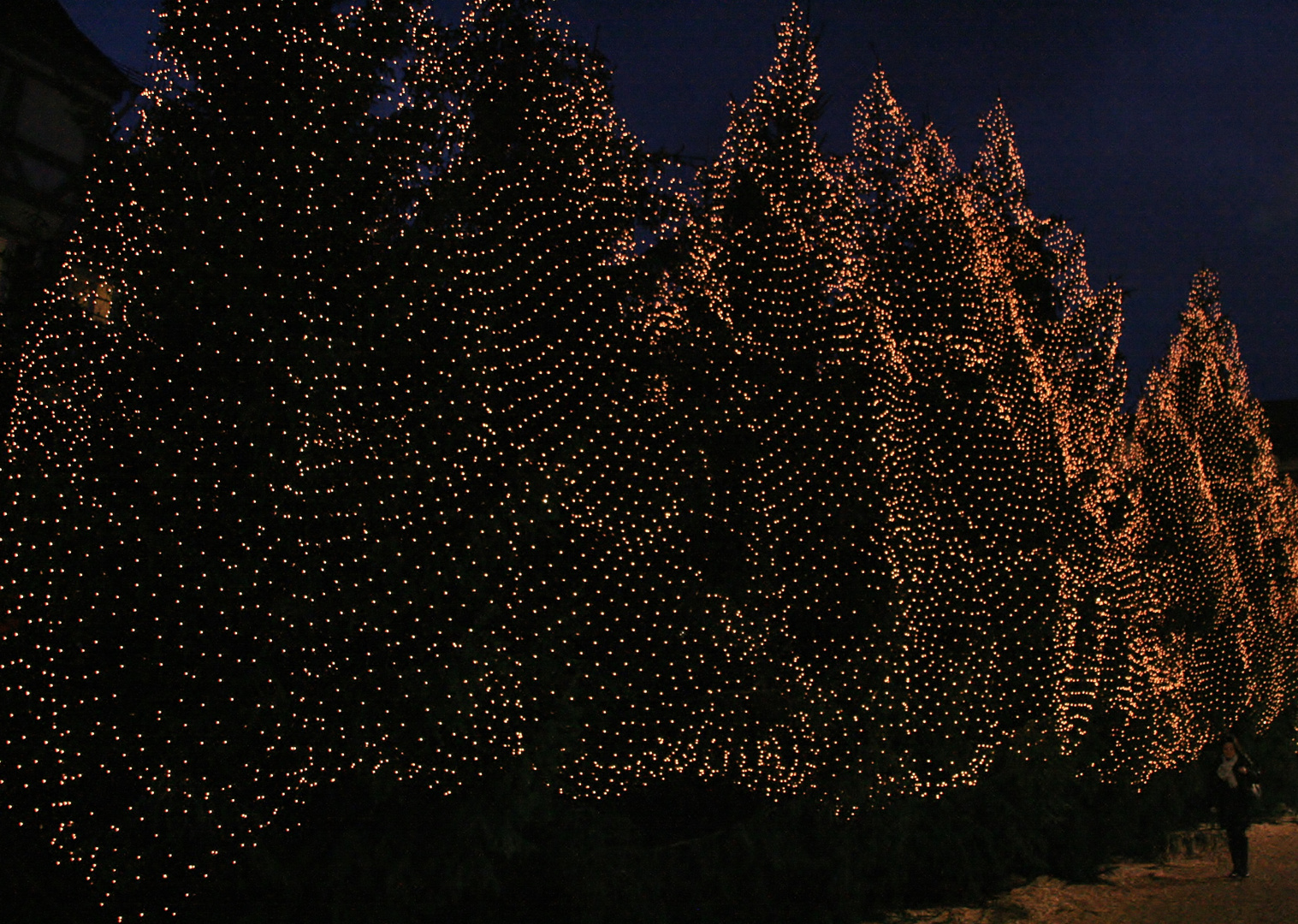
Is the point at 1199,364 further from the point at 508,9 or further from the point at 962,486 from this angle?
the point at 508,9

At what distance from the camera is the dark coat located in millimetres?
9750

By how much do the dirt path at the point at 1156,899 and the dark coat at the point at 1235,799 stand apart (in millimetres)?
578

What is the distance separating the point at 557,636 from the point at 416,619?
136 cm

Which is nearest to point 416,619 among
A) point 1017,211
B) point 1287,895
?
point 1287,895

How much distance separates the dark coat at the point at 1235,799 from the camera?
975 cm

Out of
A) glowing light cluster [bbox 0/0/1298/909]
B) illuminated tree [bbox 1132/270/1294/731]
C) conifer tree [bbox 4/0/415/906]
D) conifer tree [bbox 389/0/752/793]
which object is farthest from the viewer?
illuminated tree [bbox 1132/270/1294/731]

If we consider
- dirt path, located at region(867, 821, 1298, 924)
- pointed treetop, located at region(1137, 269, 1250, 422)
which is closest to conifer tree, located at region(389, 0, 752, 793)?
dirt path, located at region(867, 821, 1298, 924)

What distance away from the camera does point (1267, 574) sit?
14.7m

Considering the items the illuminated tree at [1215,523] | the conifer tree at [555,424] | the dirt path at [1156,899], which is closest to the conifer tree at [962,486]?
the dirt path at [1156,899]

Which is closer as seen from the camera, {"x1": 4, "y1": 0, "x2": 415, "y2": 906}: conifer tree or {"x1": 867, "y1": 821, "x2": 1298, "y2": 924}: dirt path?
{"x1": 4, "y1": 0, "x2": 415, "y2": 906}: conifer tree

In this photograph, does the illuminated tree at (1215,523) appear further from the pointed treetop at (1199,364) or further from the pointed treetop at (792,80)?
the pointed treetop at (792,80)

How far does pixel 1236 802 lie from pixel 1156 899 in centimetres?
176

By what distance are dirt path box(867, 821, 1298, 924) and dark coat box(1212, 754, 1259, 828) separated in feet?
1.90

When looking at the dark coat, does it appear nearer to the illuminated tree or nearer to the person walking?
the person walking
